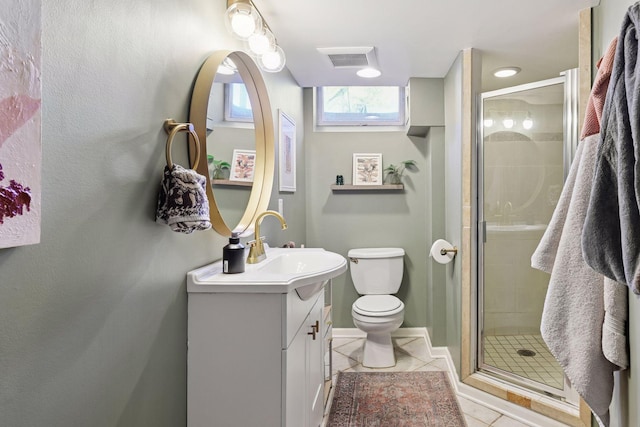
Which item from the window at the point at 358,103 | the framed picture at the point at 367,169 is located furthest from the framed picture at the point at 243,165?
the window at the point at 358,103

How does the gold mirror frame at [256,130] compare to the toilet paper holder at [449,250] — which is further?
the toilet paper holder at [449,250]

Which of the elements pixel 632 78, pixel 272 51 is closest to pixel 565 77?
pixel 632 78

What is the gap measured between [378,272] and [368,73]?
5.14 ft

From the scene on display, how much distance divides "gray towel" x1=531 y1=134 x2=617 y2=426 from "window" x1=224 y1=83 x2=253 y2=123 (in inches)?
55.4

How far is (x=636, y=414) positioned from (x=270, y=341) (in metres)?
1.24

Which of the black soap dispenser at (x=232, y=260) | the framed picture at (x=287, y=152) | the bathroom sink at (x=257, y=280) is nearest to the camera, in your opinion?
the bathroom sink at (x=257, y=280)

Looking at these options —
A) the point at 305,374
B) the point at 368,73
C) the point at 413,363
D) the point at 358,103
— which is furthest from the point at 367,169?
the point at 305,374

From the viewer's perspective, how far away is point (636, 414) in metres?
1.22

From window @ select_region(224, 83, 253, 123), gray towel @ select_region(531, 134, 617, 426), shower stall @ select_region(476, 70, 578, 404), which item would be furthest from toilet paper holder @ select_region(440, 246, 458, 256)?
window @ select_region(224, 83, 253, 123)

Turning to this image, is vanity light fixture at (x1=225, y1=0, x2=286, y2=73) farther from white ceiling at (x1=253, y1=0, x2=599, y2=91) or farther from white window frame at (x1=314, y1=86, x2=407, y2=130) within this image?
white window frame at (x1=314, y1=86, x2=407, y2=130)

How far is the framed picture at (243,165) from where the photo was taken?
171 centimetres

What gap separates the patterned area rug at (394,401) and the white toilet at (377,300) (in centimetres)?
17

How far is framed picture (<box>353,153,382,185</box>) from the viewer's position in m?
3.22

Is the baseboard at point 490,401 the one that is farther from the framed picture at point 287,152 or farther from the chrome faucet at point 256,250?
the framed picture at point 287,152
